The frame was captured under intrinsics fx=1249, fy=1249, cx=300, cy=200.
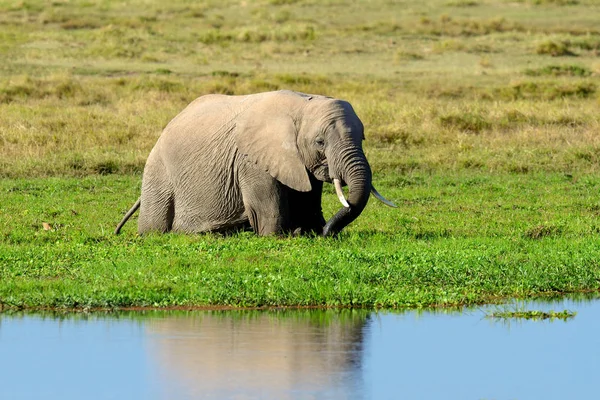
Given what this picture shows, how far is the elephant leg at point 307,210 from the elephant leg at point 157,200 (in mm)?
1556

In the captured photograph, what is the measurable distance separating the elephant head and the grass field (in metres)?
0.58

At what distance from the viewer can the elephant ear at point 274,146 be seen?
500 inches

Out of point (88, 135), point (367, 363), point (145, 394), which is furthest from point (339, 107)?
point (88, 135)

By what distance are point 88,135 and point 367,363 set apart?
1380 centimetres

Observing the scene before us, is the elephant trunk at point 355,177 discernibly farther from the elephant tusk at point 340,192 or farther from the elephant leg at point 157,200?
the elephant leg at point 157,200

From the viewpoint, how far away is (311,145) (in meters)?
12.7

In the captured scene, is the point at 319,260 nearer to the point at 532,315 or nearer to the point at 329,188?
the point at 532,315

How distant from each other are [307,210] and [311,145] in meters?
0.84

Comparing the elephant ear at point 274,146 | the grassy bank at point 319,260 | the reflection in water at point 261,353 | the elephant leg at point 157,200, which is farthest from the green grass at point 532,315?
the elephant leg at point 157,200

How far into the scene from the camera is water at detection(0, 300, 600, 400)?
24.8 feet

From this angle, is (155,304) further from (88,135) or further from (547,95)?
(547,95)

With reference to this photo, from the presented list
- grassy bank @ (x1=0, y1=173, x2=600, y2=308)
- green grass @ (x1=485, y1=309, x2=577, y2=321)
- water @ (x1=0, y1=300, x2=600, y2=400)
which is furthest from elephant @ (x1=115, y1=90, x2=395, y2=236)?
water @ (x1=0, y1=300, x2=600, y2=400)

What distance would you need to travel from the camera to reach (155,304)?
10125mm

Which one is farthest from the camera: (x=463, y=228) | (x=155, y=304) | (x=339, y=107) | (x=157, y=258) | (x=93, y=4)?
(x=93, y=4)
